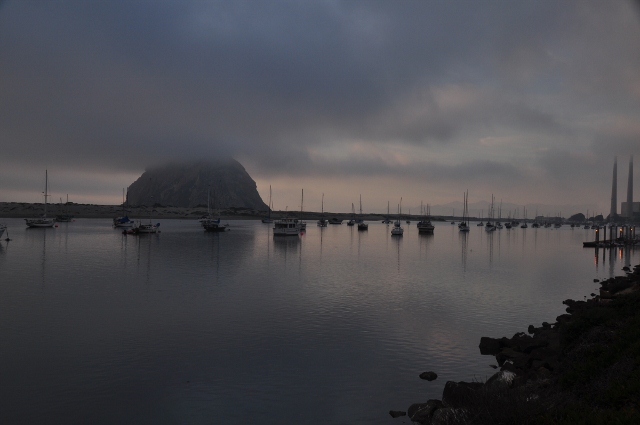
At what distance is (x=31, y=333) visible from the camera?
19.2 m

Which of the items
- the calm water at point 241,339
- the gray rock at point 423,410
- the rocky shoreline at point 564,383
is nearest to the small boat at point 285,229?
the calm water at point 241,339

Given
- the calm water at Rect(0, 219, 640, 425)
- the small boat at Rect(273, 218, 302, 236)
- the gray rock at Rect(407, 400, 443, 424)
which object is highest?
the small boat at Rect(273, 218, 302, 236)

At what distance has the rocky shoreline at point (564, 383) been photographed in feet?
29.4

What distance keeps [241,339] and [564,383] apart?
12430 mm

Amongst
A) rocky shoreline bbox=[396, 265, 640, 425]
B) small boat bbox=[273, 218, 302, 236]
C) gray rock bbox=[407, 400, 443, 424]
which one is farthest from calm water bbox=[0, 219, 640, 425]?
small boat bbox=[273, 218, 302, 236]

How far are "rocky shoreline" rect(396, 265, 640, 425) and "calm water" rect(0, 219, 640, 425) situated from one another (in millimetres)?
1421

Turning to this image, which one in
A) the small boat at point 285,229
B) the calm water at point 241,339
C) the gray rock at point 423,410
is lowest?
the calm water at point 241,339

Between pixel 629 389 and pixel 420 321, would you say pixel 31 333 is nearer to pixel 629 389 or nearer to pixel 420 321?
pixel 420 321

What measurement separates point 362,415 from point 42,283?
2916 cm

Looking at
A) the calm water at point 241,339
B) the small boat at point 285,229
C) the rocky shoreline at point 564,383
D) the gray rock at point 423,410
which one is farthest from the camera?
the small boat at point 285,229

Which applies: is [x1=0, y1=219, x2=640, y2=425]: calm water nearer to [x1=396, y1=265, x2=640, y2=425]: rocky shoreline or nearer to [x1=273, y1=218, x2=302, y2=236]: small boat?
[x1=396, y1=265, x2=640, y2=425]: rocky shoreline

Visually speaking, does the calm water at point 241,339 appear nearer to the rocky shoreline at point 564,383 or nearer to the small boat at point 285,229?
the rocky shoreline at point 564,383

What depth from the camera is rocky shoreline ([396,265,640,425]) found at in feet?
29.4

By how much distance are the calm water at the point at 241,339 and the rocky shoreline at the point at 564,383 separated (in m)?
1.42
